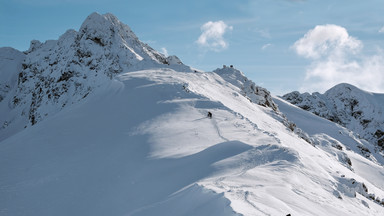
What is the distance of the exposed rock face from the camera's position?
36.3 meters

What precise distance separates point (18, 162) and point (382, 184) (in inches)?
1325

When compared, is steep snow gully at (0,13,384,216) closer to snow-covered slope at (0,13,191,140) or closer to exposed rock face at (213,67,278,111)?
exposed rock face at (213,67,278,111)

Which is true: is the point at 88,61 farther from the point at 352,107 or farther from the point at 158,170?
the point at 352,107

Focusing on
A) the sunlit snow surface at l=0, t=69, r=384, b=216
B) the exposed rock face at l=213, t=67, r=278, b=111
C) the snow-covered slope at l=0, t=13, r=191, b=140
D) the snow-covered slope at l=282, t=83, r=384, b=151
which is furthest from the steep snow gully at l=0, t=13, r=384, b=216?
the snow-covered slope at l=282, t=83, r=384, b=151

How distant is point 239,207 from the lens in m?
7.00

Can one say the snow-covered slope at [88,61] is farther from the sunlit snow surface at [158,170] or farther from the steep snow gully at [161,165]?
the sunlit snow surface at [158,170]

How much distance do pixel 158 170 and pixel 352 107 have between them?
14709cm

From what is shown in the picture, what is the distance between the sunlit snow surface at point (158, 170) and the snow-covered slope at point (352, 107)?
10036cm

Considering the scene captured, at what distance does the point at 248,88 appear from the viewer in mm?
38688

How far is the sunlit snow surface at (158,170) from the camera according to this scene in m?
8.79

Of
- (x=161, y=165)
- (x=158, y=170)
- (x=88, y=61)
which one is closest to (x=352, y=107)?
(x=88, y=61)

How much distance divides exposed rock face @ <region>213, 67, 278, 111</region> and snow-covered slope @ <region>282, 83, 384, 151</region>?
238 ft

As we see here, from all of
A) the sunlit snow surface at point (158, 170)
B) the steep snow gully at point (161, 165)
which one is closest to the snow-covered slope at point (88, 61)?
the steep snow gully at point (161, 165)

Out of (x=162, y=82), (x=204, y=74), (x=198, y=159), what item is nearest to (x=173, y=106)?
(x=162, y=82)
